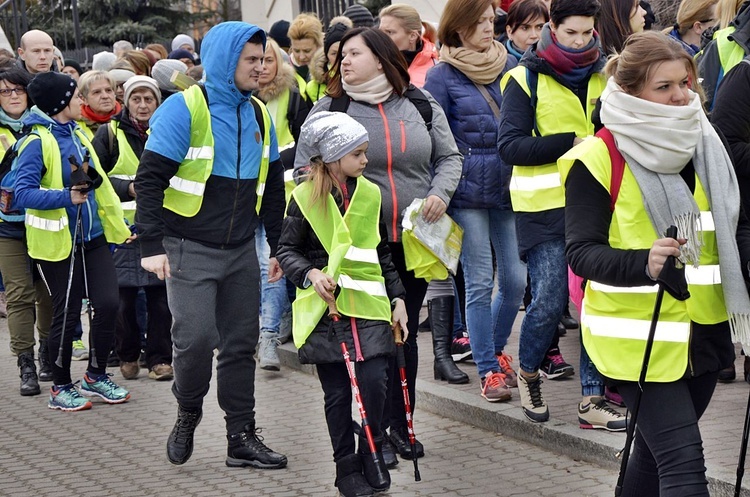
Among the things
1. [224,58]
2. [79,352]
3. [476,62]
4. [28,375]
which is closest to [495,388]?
[476,62]

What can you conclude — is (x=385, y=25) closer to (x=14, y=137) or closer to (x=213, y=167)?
(x=213, y=167)

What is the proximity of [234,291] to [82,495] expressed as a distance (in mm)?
1284

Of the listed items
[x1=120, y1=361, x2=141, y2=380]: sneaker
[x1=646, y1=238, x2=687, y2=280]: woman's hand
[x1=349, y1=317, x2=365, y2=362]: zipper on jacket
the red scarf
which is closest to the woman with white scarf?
[x1=646, y1=238, x2=687, y2=280]: woman's hand

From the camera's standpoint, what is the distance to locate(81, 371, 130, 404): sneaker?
27.5 feet

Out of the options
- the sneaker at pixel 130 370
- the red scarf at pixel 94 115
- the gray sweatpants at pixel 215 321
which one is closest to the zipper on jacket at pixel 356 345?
the gray sweatpants at pixel 215 321

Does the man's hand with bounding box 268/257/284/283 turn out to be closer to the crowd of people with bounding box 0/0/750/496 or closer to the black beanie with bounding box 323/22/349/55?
the crowd of people with bounding box 0/0/750/496

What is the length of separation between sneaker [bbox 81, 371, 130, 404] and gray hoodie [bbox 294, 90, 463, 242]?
3.02 meters

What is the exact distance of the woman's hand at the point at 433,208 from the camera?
6208 mm

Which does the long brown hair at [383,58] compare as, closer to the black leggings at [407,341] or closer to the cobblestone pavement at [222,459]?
the black leggings at [407,341]

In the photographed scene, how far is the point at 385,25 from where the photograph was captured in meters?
8.23

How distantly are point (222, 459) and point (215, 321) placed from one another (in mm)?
842

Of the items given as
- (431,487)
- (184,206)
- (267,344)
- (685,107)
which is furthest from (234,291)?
(685,107)

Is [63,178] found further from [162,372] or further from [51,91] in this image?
[162,372]

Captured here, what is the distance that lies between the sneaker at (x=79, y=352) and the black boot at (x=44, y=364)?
63 centimetres
